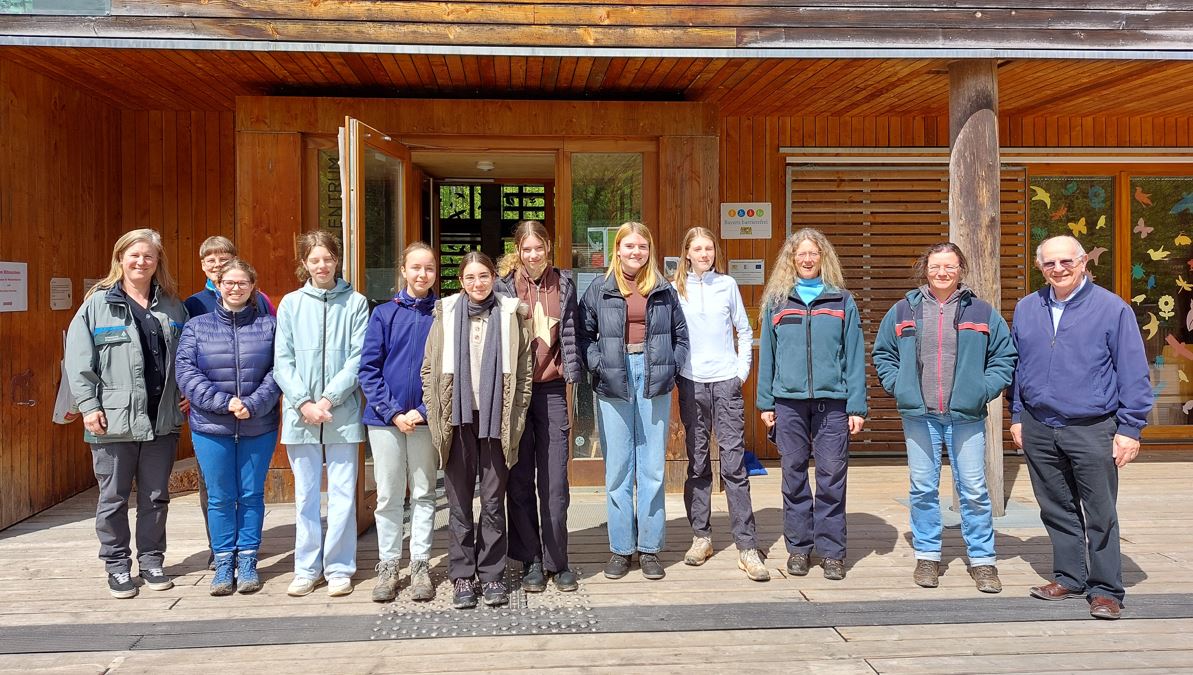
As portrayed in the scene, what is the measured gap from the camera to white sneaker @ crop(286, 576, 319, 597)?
12.9 ft

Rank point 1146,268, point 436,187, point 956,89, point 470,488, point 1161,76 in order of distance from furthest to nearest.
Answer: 1. point 436,187
2. point 1146,268
3. point 1161,76
4. point 956,89
5. point 470,488

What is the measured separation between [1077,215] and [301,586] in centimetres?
697

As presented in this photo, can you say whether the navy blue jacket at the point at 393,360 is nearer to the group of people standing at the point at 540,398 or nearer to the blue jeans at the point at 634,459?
the group of people standing at the point at 540,398

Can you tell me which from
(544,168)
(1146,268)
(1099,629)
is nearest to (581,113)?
(544,168)

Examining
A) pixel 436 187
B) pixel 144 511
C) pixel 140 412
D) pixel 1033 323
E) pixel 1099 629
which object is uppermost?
pixel 436 187

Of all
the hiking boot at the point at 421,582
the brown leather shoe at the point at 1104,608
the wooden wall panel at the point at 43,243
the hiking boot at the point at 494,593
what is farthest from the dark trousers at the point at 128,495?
the brown leather shoe at the point at 1104,608

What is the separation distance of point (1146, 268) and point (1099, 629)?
533cm

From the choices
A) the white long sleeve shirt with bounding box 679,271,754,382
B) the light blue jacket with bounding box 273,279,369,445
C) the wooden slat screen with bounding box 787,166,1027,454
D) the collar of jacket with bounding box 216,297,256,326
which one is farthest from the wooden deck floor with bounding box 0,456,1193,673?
the wooden slat screen with bounding box 787,166,1027,454

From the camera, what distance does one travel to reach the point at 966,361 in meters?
Result: 3.92

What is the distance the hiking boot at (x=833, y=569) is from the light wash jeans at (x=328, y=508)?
224 cm

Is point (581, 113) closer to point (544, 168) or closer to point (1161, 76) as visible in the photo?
point (544, 168)

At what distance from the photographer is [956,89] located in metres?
5.34

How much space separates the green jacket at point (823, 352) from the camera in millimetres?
4062

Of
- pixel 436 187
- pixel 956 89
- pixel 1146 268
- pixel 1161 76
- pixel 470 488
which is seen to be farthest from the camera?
pixel 436 187
